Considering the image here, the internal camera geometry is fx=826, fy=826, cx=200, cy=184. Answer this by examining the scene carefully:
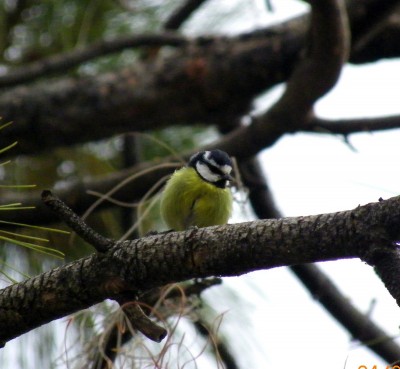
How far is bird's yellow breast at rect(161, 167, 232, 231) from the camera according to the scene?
2701mm

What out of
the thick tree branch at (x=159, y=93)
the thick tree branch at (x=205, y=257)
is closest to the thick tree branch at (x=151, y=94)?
the thick tree branch at (x=159, y=93)

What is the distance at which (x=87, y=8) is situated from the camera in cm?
340

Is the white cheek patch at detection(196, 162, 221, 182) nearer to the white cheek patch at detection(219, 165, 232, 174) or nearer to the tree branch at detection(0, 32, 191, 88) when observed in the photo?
the white cheek patch at detection(219, 165, 232, 174)

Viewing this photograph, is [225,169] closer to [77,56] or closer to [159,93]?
[159,93]

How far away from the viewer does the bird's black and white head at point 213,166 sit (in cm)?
268

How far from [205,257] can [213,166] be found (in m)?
1.33

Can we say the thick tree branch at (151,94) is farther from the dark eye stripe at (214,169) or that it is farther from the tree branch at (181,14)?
the dark eye stripe at (214,169)

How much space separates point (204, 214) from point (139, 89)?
0.66 meters

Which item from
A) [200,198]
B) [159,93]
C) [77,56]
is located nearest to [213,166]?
[200,198]

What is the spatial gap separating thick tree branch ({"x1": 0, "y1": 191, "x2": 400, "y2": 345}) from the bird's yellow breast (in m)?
1.17

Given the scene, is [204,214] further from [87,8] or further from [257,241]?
[257,241]

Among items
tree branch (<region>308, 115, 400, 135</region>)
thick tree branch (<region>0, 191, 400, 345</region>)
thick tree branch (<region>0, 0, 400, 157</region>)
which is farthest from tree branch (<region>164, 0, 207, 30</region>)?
thick tree branch (<region>0, 191, 400, 345</region>)

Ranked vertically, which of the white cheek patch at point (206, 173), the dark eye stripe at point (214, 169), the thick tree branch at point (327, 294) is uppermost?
the dark eye stripe at point (214, 169)

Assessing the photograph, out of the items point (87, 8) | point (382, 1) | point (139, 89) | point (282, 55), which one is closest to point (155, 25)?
point (87, 8)
